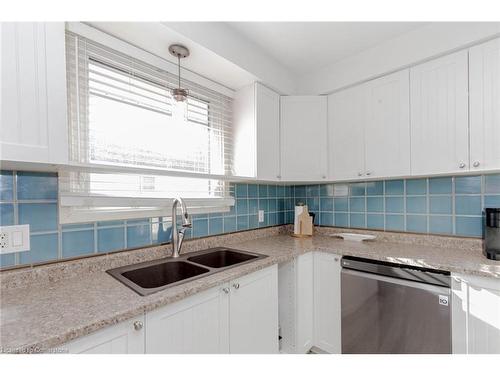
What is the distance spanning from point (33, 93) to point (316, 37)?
1.67 m

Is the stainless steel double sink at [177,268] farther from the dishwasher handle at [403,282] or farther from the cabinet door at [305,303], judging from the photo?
the dishwasher handle at [403,282]

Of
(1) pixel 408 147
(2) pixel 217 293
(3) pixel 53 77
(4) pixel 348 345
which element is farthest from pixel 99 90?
(4) pixel 348 345

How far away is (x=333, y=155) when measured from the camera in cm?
201

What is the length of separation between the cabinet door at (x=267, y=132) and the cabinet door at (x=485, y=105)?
1.25 meters

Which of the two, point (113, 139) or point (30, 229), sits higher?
point (113, 139)

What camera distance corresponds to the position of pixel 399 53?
166cm

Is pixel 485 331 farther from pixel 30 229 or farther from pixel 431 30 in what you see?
pixel 30 229

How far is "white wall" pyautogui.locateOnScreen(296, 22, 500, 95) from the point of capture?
4.63 ft

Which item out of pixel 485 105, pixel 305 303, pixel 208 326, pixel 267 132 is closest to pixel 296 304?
pixel 305 303

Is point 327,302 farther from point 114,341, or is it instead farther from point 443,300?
point 114,341

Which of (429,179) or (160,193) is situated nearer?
(160,193)

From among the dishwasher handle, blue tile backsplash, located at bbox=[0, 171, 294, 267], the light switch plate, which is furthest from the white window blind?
the dishwasher handle

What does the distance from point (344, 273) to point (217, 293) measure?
0.92 meters

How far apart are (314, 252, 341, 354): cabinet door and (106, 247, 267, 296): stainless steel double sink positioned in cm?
53
